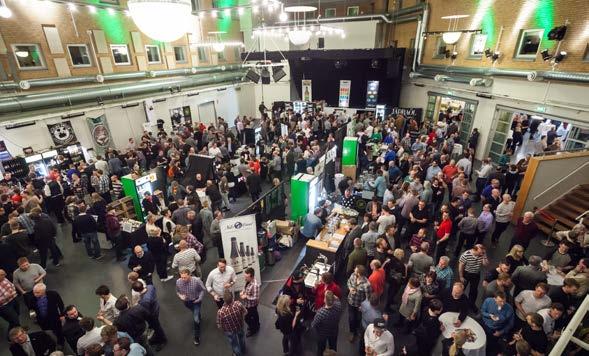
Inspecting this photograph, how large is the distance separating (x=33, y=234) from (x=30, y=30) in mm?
7173

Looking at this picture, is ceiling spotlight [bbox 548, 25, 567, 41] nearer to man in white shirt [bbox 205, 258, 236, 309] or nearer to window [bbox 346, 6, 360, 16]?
man in white shirt [bbox 205, 258, 236, 309]

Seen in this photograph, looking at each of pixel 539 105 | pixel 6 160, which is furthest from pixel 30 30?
pixel 539 105

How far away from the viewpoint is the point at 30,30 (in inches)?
375

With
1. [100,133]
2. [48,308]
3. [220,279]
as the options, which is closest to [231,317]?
[220,279]

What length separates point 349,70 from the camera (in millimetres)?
17594

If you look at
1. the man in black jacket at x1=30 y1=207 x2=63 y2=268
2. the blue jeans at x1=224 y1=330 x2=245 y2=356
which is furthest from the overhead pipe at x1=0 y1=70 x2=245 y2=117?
the blue jeans at x1=224 y1=330 x2=245 y2=356

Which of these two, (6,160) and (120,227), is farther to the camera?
(6,160)

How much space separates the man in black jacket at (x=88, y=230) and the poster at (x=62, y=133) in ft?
17.6

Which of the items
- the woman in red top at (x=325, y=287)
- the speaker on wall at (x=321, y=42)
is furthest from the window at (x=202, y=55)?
the woman in red top at (x=325, y=287)

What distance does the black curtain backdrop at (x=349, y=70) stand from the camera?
46.6 feet

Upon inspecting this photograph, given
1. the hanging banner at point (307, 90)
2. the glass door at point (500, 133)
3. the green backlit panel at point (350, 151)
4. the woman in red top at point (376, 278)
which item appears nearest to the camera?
the woman in red top at point (376, 278)

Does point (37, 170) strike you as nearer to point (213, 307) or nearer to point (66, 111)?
→ point (66, 111)

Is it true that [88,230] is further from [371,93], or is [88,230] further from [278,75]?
[371,93]

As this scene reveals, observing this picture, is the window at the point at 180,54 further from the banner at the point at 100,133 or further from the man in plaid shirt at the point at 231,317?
the man in plaid shirt at the point at 231,317
